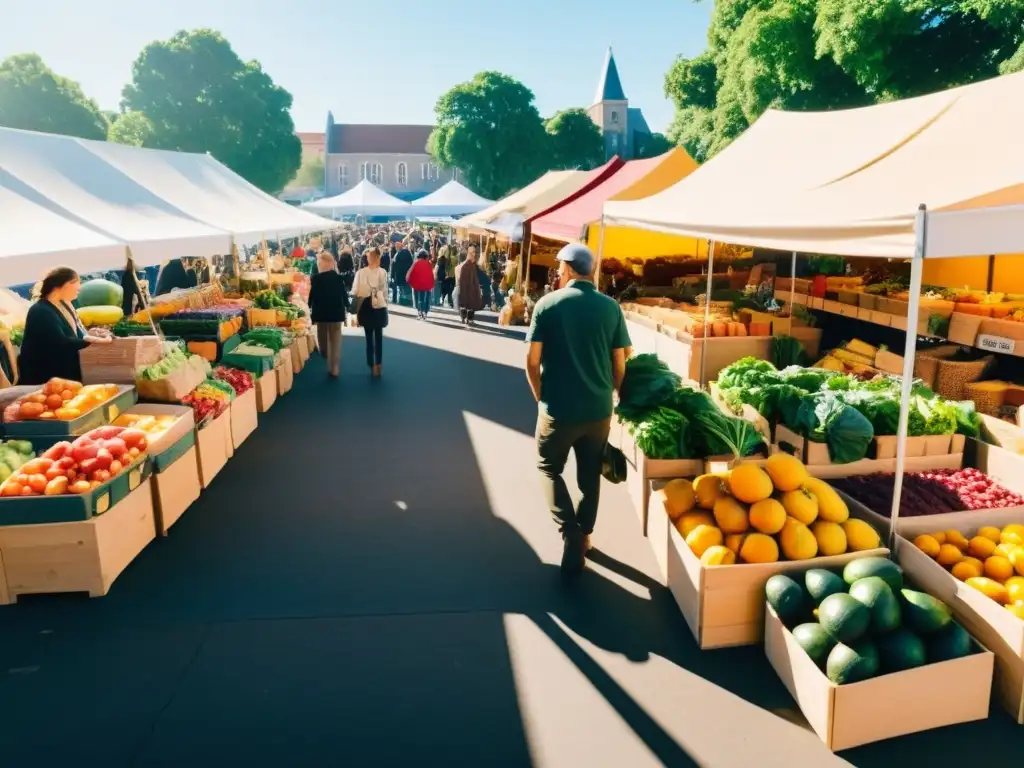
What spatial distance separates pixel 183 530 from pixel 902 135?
5.74m

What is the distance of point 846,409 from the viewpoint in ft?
15.9

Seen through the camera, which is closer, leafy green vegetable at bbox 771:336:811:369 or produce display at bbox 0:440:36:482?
produce display at bbox 0:440:36:482

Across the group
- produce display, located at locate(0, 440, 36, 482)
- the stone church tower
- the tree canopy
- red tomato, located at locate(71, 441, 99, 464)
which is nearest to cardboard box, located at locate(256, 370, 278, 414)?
produce display, located at locate(0, 440, 36, 482)

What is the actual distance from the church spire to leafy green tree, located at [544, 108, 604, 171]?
2879 cm

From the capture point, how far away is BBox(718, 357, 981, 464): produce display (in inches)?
189

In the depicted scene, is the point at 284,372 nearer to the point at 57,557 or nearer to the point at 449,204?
the point at 57,557

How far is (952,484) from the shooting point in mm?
4621

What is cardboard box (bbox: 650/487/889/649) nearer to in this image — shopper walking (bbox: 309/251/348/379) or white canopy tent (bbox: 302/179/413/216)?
shopper walking (bbox: 309/251/348/379)

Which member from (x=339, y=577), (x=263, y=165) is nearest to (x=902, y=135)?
(x=339, y=577)

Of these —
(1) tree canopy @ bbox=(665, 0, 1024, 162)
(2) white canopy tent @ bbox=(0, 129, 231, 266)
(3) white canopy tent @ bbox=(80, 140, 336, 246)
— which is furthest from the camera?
(1) tree canopy @ bbox=(665, 0, 1024, 162)

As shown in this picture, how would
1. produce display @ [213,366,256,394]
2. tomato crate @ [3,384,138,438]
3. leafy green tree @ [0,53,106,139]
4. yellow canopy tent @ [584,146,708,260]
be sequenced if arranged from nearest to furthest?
tomato crate @ [3,384,138,438], produce display @ [213,366,256,394], yellow canopy tent @ [584,146,708,260], leafy green tree @ [0,53,106,139]

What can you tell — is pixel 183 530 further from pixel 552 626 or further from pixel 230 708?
pixel 552 626

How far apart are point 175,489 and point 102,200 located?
141 inches

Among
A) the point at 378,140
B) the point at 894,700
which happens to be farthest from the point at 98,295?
the point at 378,140
